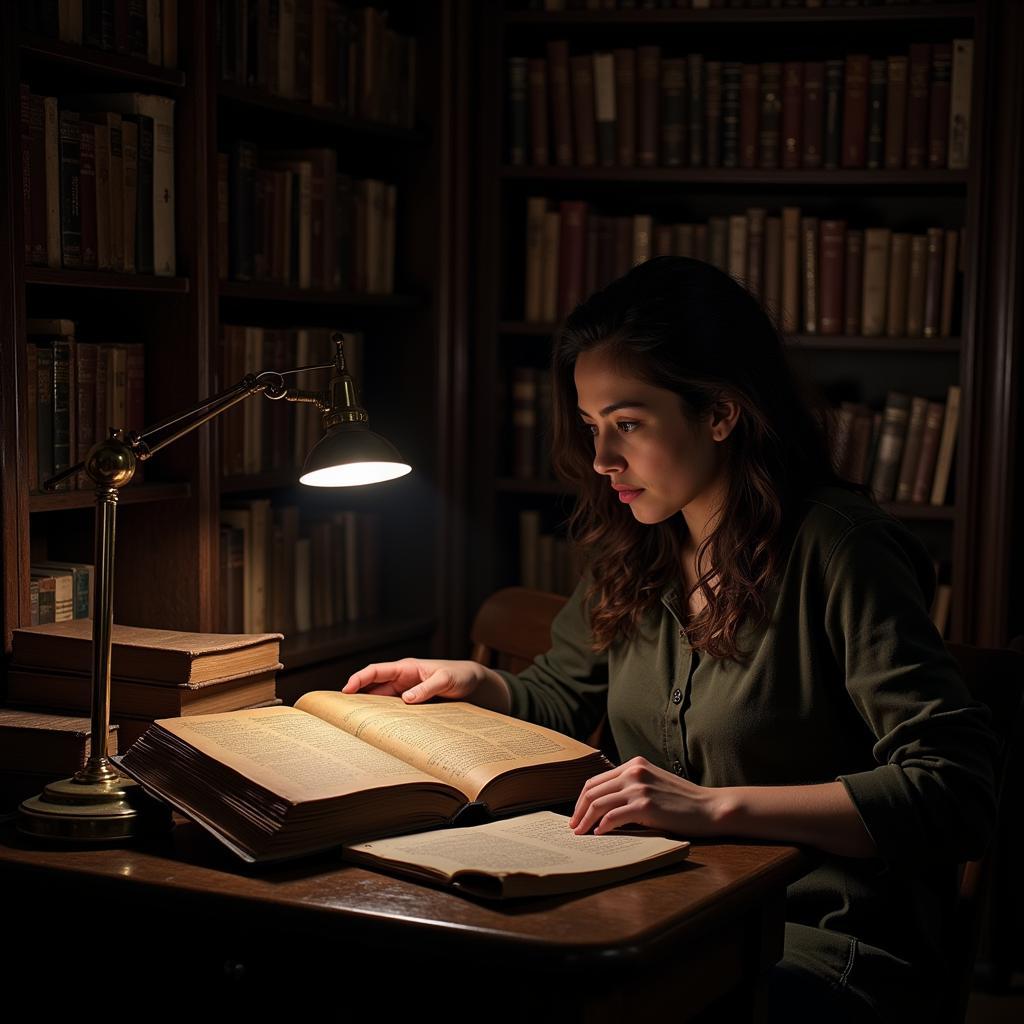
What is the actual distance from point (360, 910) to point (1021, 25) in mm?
2356

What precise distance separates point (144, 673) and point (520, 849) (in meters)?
0.68

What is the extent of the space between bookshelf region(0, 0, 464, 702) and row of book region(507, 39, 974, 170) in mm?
244

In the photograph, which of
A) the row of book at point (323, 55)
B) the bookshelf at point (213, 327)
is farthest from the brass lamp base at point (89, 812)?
the row of book at point (323, 55)

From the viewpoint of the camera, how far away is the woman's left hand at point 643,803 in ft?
4.75

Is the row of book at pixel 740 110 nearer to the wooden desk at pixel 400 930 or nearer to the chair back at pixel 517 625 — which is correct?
the chair back at pixel 517 625

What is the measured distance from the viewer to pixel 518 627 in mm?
2451

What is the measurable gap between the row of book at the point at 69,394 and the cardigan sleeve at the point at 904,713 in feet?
3.59

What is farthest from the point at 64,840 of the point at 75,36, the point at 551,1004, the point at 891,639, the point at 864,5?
the point at 864,5

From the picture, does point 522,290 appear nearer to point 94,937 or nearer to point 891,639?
point 891,639

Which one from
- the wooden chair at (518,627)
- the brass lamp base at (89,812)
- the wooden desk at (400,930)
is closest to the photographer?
the wooden desk at (400,930)

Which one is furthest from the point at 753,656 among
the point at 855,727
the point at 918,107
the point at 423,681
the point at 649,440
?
the point at 918,107

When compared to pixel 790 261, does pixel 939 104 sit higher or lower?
higher

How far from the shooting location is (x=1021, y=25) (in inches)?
111

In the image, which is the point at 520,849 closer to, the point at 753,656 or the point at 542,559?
the point at 753,656
